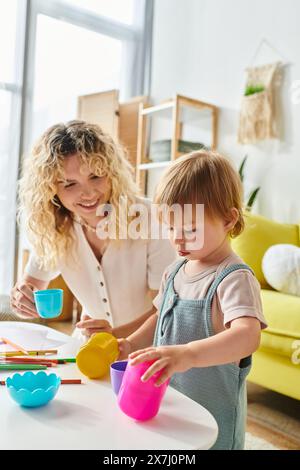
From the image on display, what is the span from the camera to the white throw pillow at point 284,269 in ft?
7.45

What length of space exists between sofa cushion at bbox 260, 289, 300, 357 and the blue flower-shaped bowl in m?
1.41

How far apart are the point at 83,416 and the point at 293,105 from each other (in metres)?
2.99

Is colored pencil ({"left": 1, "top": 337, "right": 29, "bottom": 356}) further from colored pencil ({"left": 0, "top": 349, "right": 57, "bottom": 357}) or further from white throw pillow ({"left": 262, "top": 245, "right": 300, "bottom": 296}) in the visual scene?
white throw pillow ({"left": 262, "top": 245, "right": 300, "bottom": 296})

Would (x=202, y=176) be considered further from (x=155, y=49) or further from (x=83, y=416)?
(x=155, y=49)

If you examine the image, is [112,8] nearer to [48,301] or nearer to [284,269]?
[284,269]

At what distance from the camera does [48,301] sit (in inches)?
49.0

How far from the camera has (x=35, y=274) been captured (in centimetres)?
162

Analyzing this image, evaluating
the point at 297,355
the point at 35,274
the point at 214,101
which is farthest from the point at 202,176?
the point at 214,101

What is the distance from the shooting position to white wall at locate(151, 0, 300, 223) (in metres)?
3.31

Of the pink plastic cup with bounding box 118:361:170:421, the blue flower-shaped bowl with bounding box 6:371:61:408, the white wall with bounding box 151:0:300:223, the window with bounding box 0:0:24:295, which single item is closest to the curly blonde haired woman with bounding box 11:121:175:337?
the blue flower-shaped bowl with bounding box 6:371:61:408

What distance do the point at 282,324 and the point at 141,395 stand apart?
148cm

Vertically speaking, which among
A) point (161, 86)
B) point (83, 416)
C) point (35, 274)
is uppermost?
point (161, 86)

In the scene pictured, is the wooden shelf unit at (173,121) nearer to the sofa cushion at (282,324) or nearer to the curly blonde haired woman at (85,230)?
the sofa cushion at (282,324)

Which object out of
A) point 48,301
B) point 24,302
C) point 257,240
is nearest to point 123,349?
point 48,301
